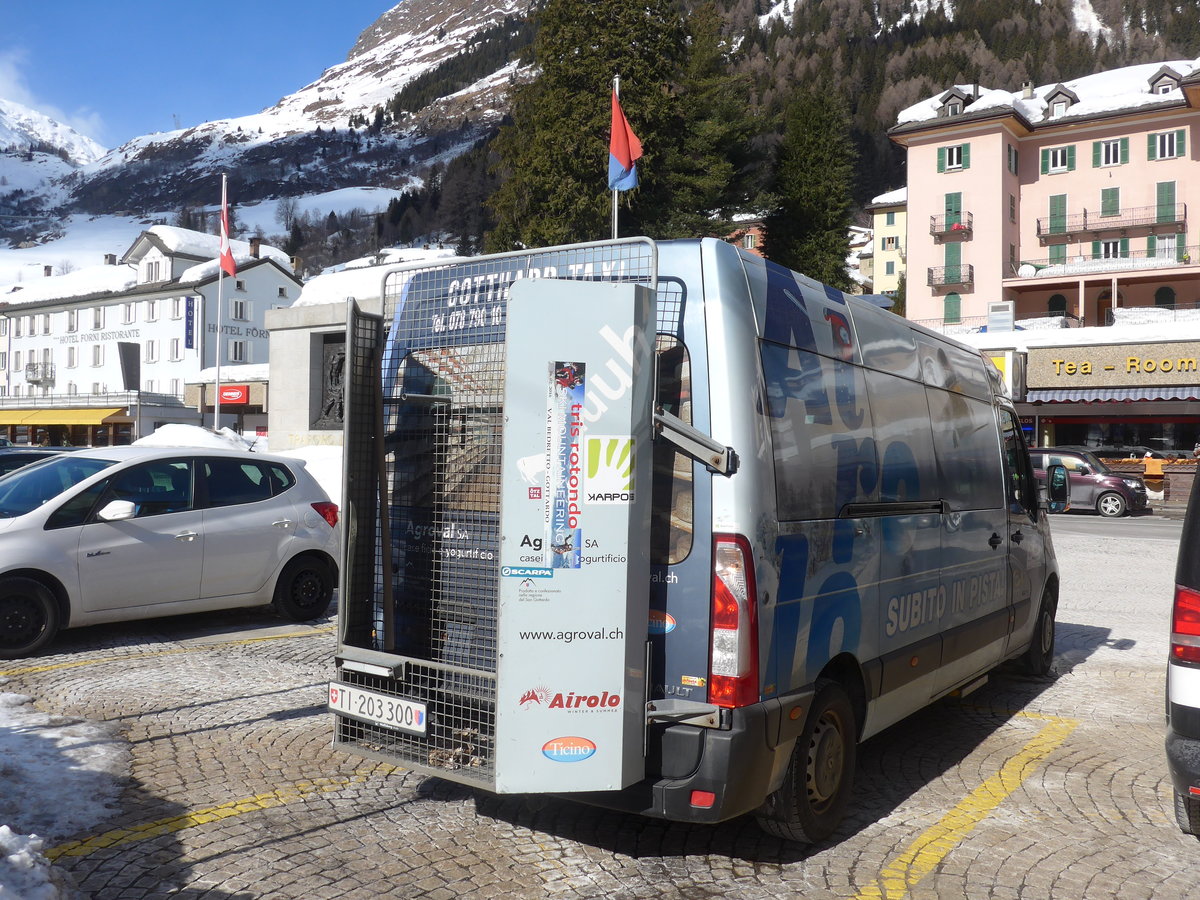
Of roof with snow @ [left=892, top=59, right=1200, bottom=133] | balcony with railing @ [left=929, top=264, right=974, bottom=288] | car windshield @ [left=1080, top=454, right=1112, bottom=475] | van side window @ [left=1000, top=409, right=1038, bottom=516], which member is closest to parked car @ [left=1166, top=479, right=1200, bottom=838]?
van side window @ [left=1000, top=409, right=1038, bottom=516]

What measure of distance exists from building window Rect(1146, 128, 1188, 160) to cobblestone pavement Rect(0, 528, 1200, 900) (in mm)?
54433

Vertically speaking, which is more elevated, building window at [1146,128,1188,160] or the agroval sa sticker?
building window at [1146,128,1188,160]

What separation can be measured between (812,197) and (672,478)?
167ft

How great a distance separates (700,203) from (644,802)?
1675 inches

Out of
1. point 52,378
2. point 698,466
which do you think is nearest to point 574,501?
point 698,466

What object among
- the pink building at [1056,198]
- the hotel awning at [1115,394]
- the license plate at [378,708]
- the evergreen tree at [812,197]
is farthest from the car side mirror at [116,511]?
the pink building at [1056,198]

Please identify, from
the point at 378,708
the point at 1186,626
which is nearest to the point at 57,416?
the point at 378,708

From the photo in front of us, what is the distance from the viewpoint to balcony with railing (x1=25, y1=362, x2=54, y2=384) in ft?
259

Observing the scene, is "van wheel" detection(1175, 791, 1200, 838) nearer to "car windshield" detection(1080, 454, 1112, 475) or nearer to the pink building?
"car windshield" detection(1080, 454, 1112, 475)

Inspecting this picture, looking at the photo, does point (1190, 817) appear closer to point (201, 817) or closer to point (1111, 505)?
point (201, 817)

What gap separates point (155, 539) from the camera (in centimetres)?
815

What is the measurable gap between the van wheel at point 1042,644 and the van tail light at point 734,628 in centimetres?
451

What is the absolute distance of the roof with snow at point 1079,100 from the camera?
54.2 metres

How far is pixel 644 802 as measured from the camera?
391 cm
